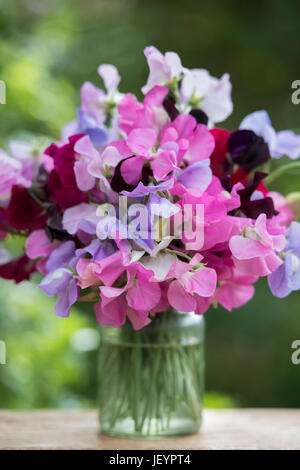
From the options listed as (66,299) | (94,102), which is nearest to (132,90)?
(94,102)

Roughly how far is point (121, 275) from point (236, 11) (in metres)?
3.39

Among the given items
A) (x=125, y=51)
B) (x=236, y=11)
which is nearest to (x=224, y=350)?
(x=125, y=51)

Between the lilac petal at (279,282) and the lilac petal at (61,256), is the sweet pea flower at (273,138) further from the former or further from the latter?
the lilac petal at (61,256)

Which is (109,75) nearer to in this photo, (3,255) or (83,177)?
(83,177)

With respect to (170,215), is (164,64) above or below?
above

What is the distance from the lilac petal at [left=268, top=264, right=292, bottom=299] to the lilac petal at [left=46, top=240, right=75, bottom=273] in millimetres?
252

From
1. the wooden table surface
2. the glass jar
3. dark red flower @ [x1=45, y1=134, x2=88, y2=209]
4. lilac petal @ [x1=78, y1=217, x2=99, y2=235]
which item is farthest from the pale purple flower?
the wooden table surface

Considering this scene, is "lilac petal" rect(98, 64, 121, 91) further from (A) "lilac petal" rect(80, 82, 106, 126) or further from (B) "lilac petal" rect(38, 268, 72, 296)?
(B) "lilac petal" rect(38, 268, 72, 296)

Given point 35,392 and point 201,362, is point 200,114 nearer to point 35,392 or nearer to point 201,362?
point 201,362

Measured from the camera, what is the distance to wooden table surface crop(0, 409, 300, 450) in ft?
2.97

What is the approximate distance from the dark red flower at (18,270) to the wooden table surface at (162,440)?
0.74 feet

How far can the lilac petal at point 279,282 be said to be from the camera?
826 mm

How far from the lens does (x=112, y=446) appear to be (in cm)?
90

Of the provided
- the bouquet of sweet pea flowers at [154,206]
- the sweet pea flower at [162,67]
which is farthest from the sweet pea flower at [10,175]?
the sweet pea flower at [162,67]
